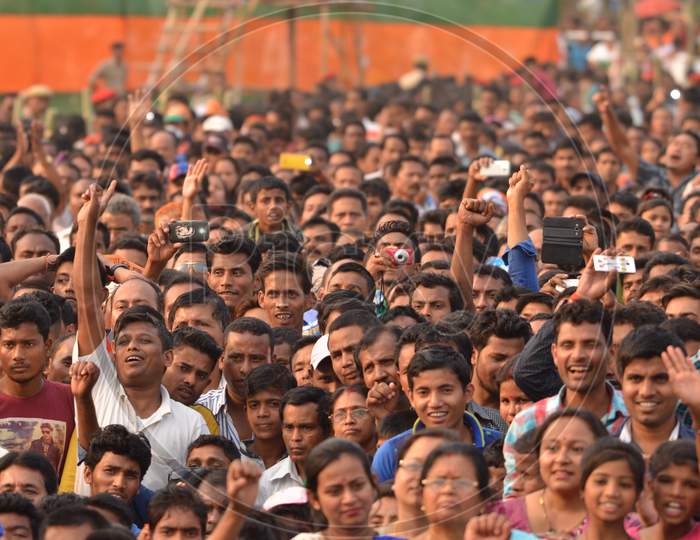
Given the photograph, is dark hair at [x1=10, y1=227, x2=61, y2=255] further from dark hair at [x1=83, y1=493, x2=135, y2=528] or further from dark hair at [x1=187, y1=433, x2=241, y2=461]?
dark hair at [x1=83, y1=493, x2=135, y2=528]

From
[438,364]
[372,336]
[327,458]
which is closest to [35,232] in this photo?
[372,336]

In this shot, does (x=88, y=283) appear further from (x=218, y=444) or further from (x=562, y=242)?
(x=562, y=242)

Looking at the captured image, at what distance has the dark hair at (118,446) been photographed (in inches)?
266

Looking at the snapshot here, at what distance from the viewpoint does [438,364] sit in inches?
270

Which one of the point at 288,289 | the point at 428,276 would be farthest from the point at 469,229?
the point at 288,289

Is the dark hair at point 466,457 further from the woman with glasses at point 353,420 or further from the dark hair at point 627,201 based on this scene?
the dark hair at point 627,201

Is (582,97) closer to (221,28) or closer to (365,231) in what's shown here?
(221,28)

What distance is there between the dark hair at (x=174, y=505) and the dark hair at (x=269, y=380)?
50.6 inches

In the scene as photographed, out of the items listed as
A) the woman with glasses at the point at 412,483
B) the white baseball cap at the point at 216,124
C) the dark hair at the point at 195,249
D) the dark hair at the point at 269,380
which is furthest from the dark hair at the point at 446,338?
the white baseball cap at the point at 216,124

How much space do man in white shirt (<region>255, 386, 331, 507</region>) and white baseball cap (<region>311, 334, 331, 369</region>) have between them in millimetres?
737

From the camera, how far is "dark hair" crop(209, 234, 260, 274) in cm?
953

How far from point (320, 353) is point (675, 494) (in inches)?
98.6

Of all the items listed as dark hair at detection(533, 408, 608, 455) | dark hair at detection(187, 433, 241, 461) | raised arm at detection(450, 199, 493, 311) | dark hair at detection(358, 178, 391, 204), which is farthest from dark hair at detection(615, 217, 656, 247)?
dark hair at detection(533, 408, 608, 455)

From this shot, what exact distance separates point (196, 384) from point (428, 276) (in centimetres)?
153
